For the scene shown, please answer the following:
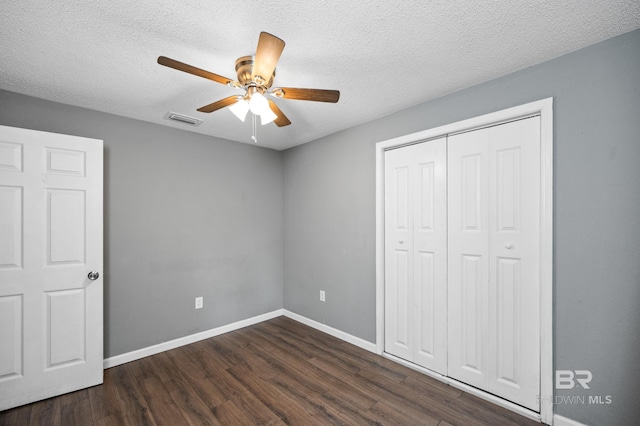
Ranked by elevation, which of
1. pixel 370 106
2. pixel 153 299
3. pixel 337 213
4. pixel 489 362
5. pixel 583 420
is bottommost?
pixel 583 420

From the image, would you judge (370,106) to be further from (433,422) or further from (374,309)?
(433,422)

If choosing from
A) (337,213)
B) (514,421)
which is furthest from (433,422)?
(337,213)

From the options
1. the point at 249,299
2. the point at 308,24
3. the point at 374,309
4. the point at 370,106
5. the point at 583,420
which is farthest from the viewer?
the point at 249,299

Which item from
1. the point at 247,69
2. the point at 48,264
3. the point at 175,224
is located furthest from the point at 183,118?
the point at 48,264

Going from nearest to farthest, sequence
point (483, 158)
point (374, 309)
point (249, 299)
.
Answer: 1. point (483, 158)
2. point (374, 309)
3. point (249, 299)

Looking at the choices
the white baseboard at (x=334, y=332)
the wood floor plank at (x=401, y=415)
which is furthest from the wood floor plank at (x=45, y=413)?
the white baseboard at (x=334, y=332)

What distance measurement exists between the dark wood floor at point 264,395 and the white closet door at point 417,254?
0.93 ft

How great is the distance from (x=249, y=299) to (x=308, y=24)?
319 centimetres

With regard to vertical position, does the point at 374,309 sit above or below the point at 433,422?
above

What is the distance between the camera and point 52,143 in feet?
7.44

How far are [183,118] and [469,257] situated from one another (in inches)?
116

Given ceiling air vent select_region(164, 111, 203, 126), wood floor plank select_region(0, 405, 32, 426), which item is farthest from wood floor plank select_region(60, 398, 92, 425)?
ceiling air vent select_region(164, 111, 203, 126)

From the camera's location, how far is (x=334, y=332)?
3.34 metres

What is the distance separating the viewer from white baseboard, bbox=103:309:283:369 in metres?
2.71
